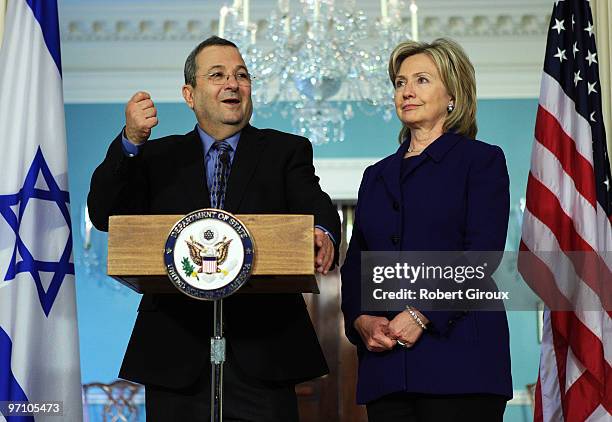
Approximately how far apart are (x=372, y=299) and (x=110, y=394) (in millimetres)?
4949

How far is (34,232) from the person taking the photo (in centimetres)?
327

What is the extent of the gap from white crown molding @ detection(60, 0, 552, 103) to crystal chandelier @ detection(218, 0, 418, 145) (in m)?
1.25

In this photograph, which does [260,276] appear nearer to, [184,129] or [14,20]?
[14,20]

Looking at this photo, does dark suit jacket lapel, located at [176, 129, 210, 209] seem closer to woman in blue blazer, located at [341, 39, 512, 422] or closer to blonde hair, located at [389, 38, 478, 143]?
woman in blue blazer, located at [341, 39, 512, 422]

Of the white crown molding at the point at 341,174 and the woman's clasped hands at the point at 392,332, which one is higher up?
the white crown molding at the point at 341,174

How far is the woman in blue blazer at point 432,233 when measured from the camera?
8.25ft

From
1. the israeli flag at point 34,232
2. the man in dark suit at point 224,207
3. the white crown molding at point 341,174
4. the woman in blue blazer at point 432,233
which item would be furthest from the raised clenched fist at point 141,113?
the white crown molding at point 341,174

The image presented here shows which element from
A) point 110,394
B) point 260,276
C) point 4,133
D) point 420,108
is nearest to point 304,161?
point 420,108

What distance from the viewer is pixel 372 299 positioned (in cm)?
271

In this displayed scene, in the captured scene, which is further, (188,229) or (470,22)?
(470,22)

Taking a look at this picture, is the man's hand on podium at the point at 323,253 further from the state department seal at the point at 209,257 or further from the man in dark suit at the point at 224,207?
the state department seal at the point at 209,257

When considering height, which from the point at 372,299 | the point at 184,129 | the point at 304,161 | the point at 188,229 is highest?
the point at 184,129

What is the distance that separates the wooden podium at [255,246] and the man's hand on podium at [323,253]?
0.07m

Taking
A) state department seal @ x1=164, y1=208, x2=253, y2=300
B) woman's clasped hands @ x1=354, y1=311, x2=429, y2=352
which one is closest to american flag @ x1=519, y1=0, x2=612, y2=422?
woman's clasped hands @ x1=354, y1=311, x2=429, y2=352
